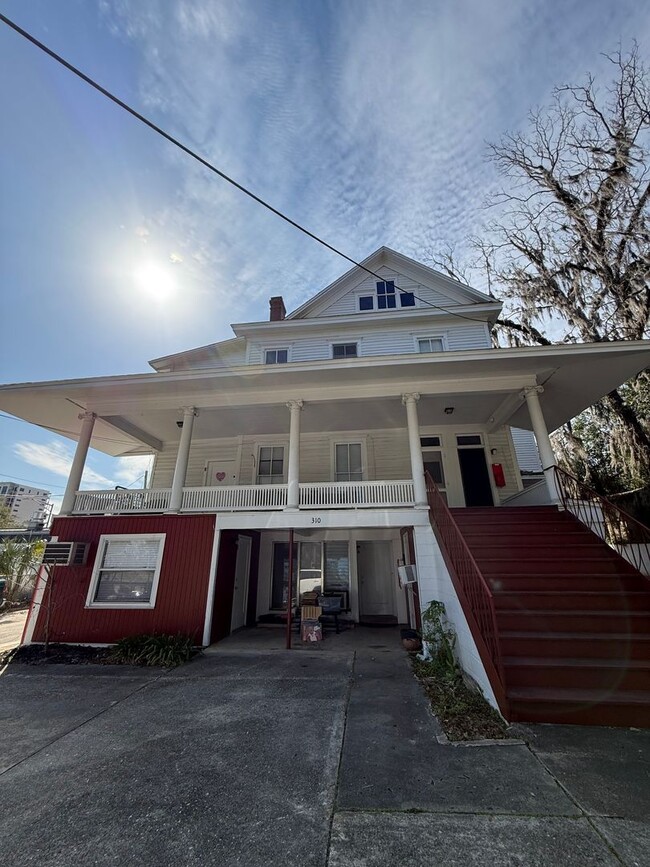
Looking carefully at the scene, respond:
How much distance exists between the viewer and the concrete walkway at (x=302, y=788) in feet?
7.11

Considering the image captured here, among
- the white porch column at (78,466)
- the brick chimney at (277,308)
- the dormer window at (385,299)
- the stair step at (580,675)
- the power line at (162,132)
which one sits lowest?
the stair step at (580,675)

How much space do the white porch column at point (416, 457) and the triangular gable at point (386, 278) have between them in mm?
5102

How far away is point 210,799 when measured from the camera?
2695 mm

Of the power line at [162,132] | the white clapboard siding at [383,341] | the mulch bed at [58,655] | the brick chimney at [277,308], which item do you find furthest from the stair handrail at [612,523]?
the brick chimney at [277,308]

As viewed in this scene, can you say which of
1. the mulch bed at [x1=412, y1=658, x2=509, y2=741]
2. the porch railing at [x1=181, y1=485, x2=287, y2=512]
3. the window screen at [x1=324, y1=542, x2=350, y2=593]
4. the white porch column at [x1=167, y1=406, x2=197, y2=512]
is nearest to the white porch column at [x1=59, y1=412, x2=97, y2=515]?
the white porch column at [x1=167, y1=406, x2=197, y2=512]

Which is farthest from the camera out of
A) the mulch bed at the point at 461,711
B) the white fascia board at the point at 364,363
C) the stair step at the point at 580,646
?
the white fascia board at the point at 364,363

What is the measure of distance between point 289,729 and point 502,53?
11.3 metres

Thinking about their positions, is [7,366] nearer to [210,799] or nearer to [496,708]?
[210,799]

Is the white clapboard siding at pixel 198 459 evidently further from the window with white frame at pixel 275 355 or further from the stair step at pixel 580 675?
the stair step at pixel 580 675

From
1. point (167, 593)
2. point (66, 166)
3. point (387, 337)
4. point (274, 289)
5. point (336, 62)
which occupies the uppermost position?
point (274, 289)

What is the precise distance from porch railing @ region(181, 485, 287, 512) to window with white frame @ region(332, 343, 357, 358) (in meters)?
5.25

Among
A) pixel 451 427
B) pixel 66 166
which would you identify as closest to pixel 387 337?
pixel 451 427

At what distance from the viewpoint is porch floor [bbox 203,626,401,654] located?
7.41 metres

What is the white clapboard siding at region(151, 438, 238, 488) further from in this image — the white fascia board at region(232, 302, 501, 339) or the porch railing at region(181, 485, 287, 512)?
Answer: the white fascia board at region(232, 302, 501, 339)
